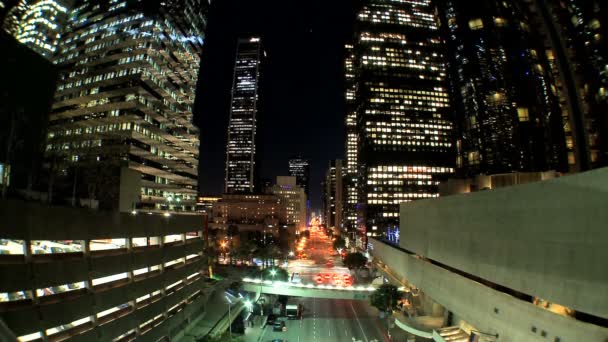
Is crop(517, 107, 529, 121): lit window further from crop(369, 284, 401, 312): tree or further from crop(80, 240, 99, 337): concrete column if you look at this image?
crop(80, 240, 99, 337): concrete column

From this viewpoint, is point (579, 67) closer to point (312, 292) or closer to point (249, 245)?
point (312, 292)

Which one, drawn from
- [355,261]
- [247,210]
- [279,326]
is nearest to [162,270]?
[279,326]

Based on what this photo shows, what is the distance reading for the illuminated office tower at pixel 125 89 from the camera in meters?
65.6

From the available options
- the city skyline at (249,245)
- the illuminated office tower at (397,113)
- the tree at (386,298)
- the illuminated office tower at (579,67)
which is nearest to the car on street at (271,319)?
the city skyline at (249,245)

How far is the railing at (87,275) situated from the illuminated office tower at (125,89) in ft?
110

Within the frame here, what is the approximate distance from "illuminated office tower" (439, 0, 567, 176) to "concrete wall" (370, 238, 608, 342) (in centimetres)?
1896

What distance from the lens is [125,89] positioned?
66.2m

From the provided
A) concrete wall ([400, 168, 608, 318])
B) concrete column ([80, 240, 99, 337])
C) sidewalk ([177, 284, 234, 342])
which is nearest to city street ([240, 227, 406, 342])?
sidewalk ([177, 284, 234, 342])

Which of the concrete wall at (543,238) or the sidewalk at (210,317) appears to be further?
the sidewalk at (210,317)

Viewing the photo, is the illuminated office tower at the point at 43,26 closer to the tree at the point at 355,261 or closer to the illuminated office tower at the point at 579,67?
the illuminated office tower at the point at 579,67

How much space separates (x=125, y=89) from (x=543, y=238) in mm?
71497

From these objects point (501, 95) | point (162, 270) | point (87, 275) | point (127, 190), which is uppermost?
point (501, 95)

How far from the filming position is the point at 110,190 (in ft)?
132

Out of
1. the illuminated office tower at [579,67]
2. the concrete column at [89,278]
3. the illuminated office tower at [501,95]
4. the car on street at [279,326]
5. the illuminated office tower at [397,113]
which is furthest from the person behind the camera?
the illuminated office tower at [397,113]
